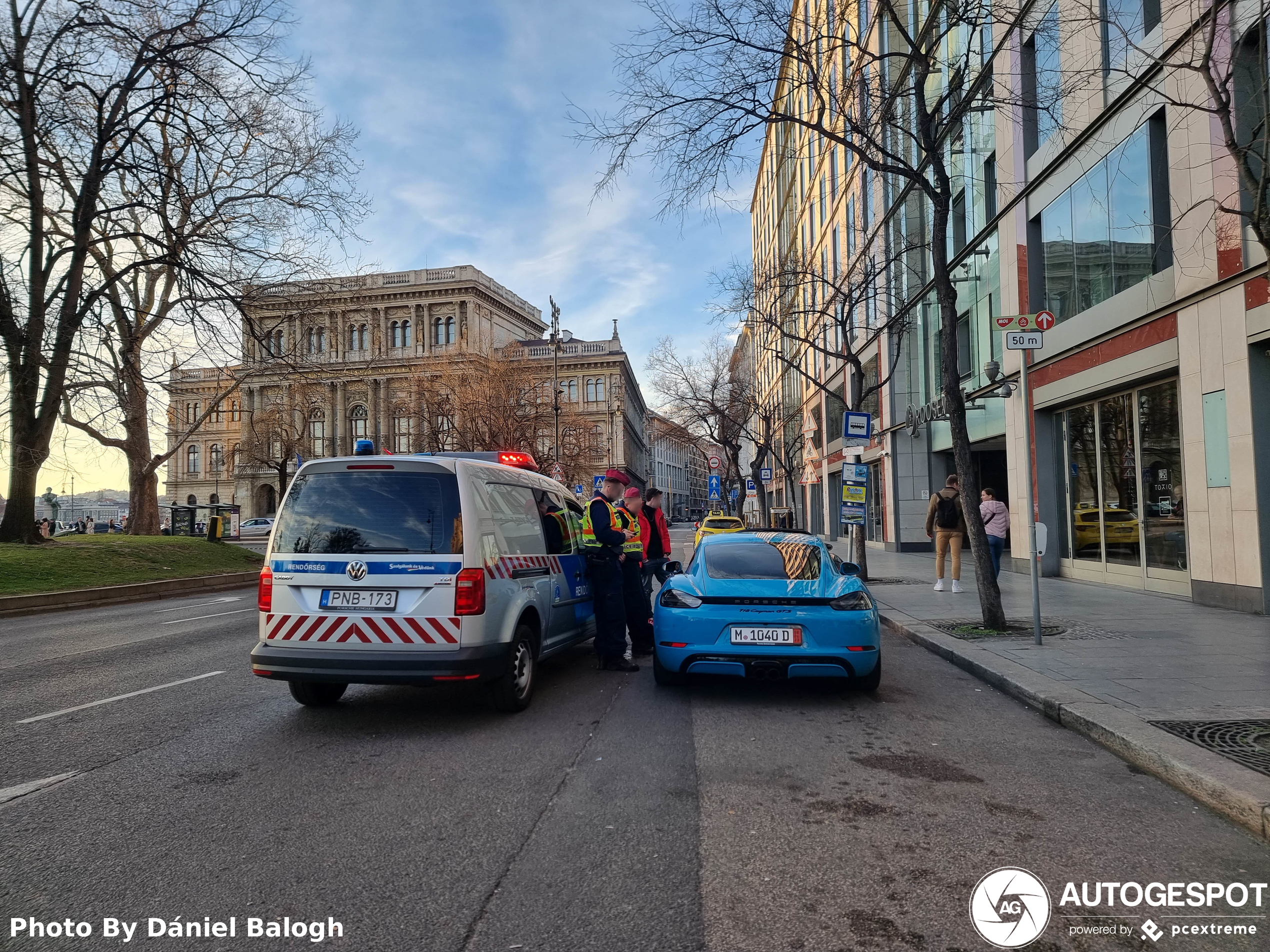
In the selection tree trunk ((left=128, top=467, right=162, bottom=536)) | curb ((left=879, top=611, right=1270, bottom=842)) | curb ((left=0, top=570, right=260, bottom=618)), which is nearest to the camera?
curb ((left=879, top=611, right=1270, bottom=842))

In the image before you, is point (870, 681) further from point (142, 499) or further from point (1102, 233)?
point (142, 499)

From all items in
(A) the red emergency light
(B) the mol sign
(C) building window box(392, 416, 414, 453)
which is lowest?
(A) the red emergency light

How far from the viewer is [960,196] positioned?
66.6ft

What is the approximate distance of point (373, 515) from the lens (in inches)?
221

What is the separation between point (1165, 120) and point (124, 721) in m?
14.3

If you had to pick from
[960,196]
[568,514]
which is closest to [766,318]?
[960,196]

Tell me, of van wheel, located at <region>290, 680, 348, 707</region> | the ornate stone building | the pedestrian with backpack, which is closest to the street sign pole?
the pedestrian with backpack

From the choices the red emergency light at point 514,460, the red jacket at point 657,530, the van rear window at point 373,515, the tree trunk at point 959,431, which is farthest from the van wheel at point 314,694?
the tree trunk at point 959,431

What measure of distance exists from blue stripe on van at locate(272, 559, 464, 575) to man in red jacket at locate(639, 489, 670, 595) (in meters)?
4.10

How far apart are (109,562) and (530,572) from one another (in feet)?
54.0

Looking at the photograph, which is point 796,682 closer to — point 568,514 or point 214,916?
point 568,514

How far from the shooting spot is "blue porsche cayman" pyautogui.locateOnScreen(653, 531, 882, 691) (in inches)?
240

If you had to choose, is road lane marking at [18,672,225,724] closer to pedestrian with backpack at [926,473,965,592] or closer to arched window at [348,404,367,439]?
pedestrian with backpack at [926,473,965,592]

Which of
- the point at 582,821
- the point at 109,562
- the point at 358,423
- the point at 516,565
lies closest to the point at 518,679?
the point at 516,565
